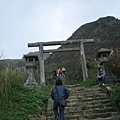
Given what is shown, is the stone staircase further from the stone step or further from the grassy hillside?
the grassy hillside

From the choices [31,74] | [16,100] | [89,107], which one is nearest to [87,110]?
[89,107]

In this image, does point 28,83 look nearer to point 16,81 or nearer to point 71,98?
point 16,81

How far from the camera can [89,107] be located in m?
7.41

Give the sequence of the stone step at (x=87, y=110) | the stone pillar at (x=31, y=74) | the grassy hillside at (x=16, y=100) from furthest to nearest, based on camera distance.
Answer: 1. the stone pillar at (x=31, y=74)
2. the stone step at (x=87, y=110)
3. the grassy hillside at (x=16, y=100)

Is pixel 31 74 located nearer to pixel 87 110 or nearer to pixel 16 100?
pixel 16 100

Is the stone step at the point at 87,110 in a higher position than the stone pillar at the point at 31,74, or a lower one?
lower

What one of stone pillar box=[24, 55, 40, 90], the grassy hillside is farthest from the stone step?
stone pillar box=[24, 55, 40, 90]

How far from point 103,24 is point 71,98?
18903 millimetres

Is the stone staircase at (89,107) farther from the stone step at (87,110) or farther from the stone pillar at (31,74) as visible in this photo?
the stone pillar at (31,74)

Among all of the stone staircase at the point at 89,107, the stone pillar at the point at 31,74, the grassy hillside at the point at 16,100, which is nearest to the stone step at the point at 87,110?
the stone staircase at the point at 89,107

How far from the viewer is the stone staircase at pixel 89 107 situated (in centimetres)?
681

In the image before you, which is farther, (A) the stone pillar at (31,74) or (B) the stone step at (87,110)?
(A) the stone pillar at (31,74)

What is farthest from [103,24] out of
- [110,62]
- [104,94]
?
[104,94]

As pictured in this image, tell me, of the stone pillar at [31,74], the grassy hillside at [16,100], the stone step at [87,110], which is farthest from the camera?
the stone pillar at [31,74]
